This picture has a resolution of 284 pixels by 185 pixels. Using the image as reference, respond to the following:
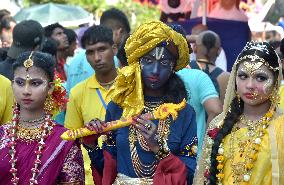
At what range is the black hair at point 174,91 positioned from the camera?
6.34 meters

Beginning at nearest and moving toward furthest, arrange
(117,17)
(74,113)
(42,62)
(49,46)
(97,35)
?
(42,62), (74,113), (97,35), (49,46), (117,17)

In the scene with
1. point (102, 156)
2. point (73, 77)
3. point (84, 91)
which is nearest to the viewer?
point (102, 156)

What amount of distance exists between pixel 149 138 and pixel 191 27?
22.5ft

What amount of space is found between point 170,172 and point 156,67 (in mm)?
711

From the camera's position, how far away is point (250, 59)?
19.8 feet

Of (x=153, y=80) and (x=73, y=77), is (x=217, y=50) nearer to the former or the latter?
(x=73, y=77)

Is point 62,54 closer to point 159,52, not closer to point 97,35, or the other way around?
point 97,35

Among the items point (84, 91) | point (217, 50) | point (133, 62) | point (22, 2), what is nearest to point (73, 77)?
point (84, 91)

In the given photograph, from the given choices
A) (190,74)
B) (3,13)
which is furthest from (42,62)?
(3,13)

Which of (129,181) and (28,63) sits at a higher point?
(28,63)

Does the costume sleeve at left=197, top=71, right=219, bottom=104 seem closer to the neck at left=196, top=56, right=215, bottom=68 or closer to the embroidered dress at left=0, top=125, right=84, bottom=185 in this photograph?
the neck at left=196, top=56, right=215, bottom=68

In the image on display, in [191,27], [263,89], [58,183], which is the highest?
[191,27]

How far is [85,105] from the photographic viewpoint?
26.3ft

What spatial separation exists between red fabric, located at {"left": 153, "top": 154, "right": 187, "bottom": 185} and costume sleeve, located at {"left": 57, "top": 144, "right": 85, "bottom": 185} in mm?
523
